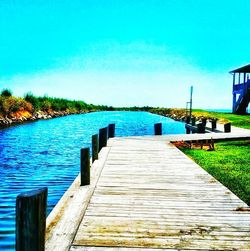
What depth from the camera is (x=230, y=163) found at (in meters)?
13.7

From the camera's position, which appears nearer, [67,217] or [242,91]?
[67,217]

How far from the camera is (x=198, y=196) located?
24.0ft

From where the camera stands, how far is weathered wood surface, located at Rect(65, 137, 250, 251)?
15.8 ft

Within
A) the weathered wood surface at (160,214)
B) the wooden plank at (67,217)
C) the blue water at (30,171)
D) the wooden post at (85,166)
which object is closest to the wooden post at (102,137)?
the blue water at (30,171)

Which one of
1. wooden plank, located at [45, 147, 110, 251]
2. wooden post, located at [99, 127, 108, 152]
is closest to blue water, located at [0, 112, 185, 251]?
wooden plank, located at [45, 147, 110, 251]

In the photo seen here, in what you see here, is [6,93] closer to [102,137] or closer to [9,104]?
[9,104]

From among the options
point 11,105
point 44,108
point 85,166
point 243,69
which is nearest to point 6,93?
point 11,105

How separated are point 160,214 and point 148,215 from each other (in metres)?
0.21

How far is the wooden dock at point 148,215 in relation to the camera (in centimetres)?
479

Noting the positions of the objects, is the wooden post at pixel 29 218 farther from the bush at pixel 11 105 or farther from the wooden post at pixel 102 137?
the bush at pixel 11 105

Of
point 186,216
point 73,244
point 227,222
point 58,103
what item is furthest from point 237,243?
point 58,103

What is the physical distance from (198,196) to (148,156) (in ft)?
19.3

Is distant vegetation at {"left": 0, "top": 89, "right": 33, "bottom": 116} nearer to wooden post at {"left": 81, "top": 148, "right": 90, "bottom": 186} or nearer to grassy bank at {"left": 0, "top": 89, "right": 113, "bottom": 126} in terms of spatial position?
grassy bank at {"left": 0, "top": 89, "right": 113, "bottom": 126}

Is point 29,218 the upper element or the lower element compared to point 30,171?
upper
